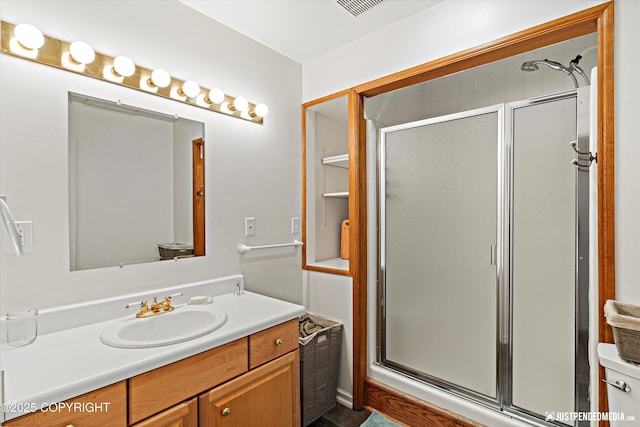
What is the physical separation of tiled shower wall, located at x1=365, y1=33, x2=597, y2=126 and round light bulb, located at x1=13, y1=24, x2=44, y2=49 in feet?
5.30

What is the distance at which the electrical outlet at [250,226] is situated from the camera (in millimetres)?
1964

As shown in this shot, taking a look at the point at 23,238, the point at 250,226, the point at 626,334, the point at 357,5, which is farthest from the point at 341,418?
the point at 357,5

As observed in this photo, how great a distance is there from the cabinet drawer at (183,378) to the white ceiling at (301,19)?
162 cm

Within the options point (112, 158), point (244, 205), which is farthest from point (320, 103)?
point (112, 158)

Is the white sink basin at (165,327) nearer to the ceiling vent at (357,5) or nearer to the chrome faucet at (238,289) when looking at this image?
the chrome faucet at (238,289)

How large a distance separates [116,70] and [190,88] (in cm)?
33

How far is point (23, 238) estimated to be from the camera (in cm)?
120

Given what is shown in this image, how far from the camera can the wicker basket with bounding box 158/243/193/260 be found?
1613 millimetres

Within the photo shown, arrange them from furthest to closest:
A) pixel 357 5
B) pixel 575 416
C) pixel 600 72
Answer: pixel 357 5, pixel 575 416, pixel 600 72

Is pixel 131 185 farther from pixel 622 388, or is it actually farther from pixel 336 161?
pixel 622 388

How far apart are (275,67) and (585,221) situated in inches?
74.7

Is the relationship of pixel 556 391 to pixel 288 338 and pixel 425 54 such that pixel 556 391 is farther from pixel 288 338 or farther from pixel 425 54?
pixel 425 54

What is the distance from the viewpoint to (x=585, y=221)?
146 cm

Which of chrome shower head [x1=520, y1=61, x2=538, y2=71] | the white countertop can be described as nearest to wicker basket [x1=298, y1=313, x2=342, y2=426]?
the white countertop
